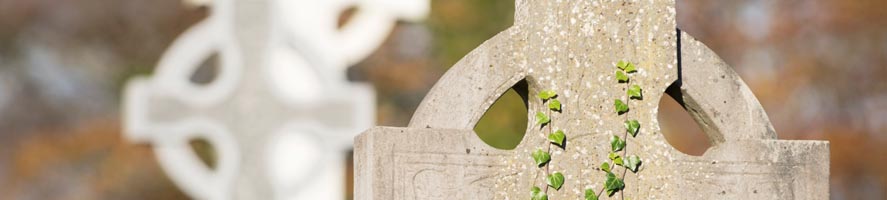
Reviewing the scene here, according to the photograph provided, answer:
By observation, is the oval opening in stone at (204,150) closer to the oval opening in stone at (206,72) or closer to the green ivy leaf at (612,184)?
the oval opening in stone at (206,72)

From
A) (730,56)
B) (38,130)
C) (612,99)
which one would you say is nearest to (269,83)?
(612,99)

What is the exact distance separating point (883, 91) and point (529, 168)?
1201cm

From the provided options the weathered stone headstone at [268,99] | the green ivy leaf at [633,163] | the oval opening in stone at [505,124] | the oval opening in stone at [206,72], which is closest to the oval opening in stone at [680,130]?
the oval opening in stone at [505,124]

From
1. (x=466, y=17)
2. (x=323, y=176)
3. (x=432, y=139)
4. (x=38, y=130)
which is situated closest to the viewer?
(x=432, y=139)

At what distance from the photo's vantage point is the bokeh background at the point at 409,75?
52.7 feet

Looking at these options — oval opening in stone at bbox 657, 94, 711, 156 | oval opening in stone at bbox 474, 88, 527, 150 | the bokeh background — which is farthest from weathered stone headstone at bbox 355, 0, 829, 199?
oval opening in stone at bbox 657, 94, 711, 156

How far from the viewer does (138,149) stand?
59.3 ft

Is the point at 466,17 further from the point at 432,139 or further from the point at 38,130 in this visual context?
the point at 432,139

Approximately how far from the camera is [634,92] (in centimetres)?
533

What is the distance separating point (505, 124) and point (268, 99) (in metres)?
5.76

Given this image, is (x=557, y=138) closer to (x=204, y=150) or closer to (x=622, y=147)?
(x=622, y=147)

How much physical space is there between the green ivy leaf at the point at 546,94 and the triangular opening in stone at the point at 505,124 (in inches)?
350

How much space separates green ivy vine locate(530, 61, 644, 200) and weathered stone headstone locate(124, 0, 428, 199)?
3950 millimetres

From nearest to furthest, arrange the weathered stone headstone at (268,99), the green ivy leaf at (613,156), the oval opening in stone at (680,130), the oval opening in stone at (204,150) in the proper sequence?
the green ivy leaf at (613,156) → the weathered stone headstone at (268,99) → the oval opening in stone at (680,130) → the oval opening in stone at (204,150)
